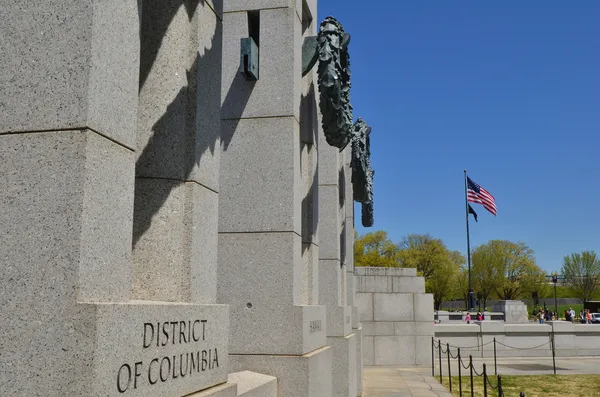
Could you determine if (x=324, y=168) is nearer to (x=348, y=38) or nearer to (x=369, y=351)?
(x=348, y=38)

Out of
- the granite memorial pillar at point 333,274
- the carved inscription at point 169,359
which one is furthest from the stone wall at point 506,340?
the carved inscription at point 169,359

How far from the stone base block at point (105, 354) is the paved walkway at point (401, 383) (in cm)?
1316

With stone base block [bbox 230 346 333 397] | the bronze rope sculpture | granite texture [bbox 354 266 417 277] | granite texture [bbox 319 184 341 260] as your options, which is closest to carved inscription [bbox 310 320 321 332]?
stone base block [bbox 230 346 333 397]

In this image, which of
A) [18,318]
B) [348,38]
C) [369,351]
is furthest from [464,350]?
[18,318]

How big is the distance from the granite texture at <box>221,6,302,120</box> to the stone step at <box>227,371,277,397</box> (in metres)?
3.02

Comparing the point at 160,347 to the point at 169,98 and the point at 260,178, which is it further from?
the point at 260,178

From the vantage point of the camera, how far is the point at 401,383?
18.0 m

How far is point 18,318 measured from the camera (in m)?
2.73

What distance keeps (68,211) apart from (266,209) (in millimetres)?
4473

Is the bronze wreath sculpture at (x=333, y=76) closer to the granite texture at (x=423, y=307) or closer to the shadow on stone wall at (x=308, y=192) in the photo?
the shadow on stone wall at (x=308, y=192)

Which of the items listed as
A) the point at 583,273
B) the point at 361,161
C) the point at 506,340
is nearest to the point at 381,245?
the point at 583,273

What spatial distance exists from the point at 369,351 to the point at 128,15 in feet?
69.9

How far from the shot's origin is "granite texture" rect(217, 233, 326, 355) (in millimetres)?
6914

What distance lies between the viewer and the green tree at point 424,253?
7519 cm
